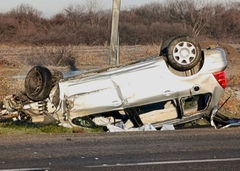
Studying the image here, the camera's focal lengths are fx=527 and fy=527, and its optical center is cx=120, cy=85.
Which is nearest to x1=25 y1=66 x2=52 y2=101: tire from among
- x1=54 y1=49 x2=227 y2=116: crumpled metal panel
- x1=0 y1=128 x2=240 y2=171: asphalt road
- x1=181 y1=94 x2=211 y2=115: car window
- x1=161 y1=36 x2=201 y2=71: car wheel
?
x1=54 y1=49 x2=227 y2=116: crumpled metal panel

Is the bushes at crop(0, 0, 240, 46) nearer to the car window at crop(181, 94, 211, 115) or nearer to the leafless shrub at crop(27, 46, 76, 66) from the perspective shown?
the leafless shrub at crop(27, 46, 76, 66)

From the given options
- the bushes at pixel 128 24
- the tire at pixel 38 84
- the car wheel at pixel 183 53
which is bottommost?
the bushes at pixel 128 24

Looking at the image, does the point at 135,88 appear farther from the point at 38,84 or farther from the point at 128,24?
the point at 128,24

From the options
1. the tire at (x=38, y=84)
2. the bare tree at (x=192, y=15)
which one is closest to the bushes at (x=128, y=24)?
the bare tree at (x=192, y=15)

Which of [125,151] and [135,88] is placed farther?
→ [135,88]

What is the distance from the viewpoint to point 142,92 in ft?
29.8

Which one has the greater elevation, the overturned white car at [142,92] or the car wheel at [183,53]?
the car wheel at [183,53]

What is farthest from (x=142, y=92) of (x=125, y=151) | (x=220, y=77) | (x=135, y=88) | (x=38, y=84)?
(x=125, y=151)

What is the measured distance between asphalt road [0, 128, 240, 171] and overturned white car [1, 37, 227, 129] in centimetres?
57

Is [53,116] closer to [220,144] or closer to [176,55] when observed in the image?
[176,55]

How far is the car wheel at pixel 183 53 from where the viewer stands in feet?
30.0

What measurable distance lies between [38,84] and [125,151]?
2.99 metres

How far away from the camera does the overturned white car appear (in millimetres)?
9086

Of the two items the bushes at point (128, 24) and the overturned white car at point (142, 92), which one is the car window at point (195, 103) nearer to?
the overturned white car at point (142, 92)
